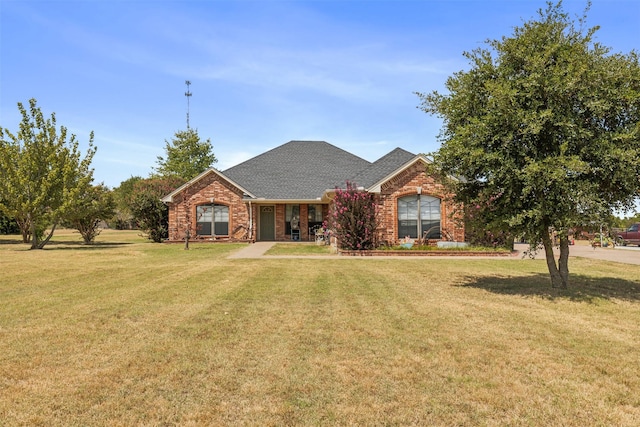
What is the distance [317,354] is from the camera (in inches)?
197

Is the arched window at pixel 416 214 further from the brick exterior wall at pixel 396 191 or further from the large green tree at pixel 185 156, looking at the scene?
the large green tree at pixel 185 156

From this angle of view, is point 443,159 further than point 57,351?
Yes

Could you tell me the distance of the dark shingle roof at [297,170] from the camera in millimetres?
28547

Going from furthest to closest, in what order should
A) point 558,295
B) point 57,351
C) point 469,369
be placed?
1. point 558,295
2. point 57,351
3. point 469,369

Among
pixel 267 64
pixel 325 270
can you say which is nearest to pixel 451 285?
pixel 325 270

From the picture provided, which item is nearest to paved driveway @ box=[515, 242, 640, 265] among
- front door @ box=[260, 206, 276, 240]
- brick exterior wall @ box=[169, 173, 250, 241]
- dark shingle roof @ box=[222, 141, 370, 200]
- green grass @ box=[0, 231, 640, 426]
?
green grass @ box=[0, 231, 640, 426]

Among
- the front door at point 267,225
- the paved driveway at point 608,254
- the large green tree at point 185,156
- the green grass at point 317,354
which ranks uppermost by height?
the large green tree at point 185,156

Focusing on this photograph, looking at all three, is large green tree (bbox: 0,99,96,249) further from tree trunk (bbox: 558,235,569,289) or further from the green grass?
tree trunk (bbox: 558,235,569,289)

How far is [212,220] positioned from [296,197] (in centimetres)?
584

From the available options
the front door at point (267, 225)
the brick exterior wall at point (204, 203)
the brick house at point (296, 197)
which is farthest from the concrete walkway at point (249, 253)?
the front door at point (267, 225)

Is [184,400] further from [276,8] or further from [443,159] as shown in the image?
[276,8]

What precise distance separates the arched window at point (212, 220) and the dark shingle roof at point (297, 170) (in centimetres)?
251

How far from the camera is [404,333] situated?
5895 millimetres

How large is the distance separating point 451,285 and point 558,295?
2.30 metres
